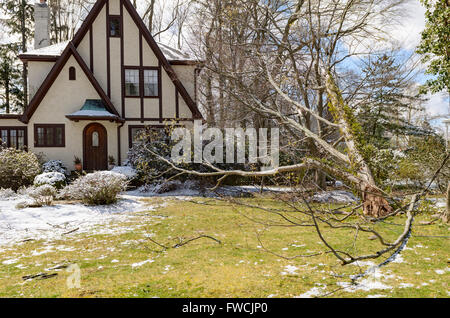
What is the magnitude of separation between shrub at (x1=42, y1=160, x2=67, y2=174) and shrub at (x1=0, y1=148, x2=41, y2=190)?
138cm

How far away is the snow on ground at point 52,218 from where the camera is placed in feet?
22.2

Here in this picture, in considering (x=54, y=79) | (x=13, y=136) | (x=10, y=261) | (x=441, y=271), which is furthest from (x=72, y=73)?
(x=441, y=271)

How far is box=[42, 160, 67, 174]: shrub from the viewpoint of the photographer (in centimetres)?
1430

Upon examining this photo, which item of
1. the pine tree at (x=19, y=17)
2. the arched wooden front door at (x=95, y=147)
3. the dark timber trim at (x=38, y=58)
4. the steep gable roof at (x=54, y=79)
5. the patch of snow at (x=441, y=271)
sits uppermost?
the pine tree at (x=19, y=17)

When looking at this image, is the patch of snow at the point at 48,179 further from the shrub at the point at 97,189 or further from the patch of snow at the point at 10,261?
the patch of snow at the point at 10,261

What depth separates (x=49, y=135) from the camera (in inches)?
623

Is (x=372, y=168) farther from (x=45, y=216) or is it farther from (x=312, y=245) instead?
(x=45, y=216)

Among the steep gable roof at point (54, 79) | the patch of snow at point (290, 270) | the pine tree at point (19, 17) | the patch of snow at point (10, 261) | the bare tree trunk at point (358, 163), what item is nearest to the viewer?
the patch of snow at point (290, 270)

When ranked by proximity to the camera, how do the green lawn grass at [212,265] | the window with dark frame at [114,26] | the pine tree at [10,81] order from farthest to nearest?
the pine tree at [10,81]
the window with dark frame at [114,26]
the green lawn grass at [212,265]

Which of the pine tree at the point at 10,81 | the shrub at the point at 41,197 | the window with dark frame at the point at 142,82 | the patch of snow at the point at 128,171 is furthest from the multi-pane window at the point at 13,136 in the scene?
the pine tree at the point at 10,81

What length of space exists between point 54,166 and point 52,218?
→ 24.2 ft

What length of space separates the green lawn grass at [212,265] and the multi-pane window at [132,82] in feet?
37.0

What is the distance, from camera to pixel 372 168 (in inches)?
244

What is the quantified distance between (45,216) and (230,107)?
8.34 m
